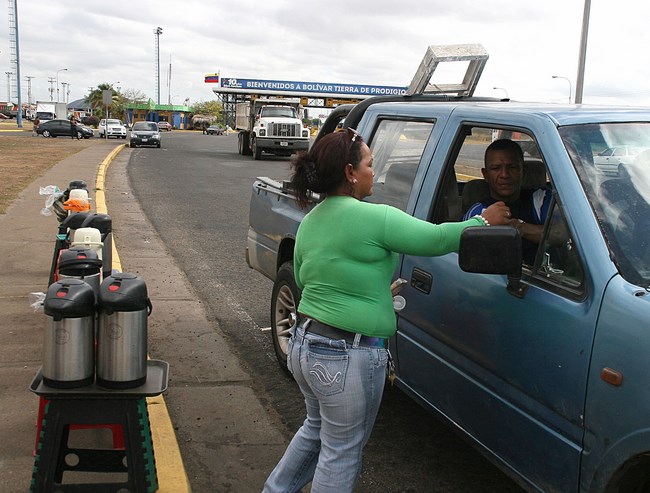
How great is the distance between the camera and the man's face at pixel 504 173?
3629 millimetres

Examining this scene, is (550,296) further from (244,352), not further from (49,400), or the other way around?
(244,352)

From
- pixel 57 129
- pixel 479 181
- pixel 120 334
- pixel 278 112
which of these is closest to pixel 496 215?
pixel 479 181

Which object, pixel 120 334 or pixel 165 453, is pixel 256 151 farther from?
pixel 120 334

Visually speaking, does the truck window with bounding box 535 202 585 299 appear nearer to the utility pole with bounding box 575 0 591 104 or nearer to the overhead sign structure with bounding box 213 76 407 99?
the utility pole with bounding box 575 0 591 104

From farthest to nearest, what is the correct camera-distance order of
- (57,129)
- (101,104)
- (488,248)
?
(101,104), (57,129), (488,248)

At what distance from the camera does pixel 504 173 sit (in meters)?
3.65

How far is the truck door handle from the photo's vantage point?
3487 mm

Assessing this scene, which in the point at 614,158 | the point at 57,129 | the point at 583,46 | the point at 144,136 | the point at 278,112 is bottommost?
the point at 57,129

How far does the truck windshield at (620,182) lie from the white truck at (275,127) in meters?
26.5

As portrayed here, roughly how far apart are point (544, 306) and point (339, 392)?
2.78 ft

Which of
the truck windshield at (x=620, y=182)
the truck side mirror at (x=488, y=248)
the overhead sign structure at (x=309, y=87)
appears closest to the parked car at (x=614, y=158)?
the truck windshield at (x=620, y=182)

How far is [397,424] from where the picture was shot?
14.6 feet

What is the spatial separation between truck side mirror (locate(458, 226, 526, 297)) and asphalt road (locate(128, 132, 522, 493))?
1.59 m

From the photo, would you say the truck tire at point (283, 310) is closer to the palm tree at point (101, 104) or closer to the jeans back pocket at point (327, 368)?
the jeans back pocket at point (327, 368)
